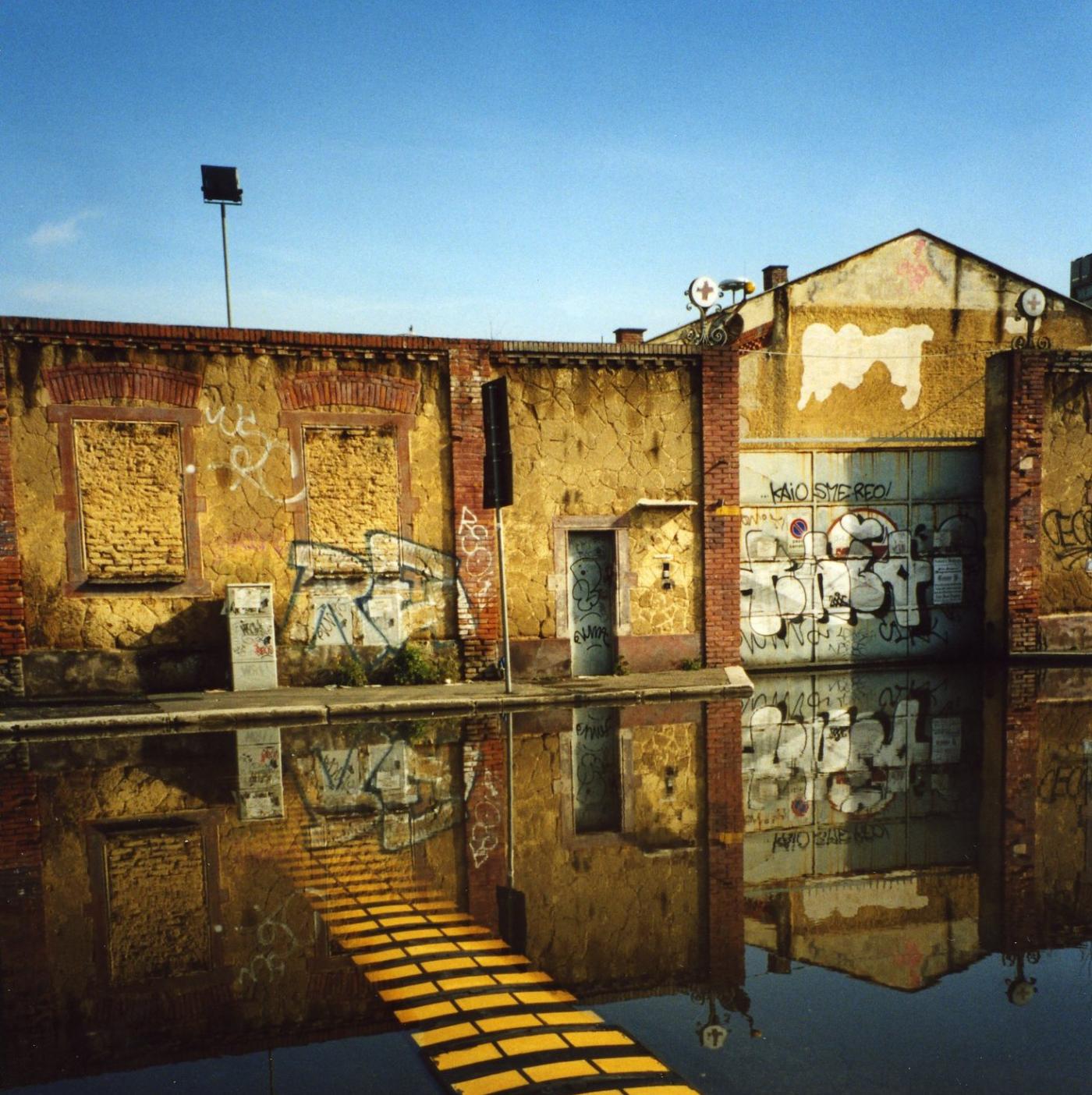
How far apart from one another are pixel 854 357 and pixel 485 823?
1404 centimetres

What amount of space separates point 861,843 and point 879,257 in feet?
48.5

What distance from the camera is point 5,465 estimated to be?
11703mm

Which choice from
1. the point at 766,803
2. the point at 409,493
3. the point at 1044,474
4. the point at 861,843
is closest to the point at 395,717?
the point at 409,493

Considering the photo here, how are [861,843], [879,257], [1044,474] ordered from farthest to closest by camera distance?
[879,257] → [1044,474] → [861,843]

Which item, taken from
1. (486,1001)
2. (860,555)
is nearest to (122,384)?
(486,1001)

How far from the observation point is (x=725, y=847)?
655 centimetres

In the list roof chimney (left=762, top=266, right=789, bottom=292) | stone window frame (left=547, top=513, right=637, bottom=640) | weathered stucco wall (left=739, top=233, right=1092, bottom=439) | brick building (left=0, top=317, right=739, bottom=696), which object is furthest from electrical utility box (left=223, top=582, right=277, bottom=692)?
roof chimney (left=762, top=266, right=789, bottom=292)

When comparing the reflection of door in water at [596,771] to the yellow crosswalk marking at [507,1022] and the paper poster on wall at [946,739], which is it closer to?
the yellow crosswalk marking at [507,1022]

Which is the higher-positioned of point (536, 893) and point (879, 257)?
point (879, 257)

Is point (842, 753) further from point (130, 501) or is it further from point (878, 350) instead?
point (878, 350)

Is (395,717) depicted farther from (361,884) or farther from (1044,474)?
(1044,474)

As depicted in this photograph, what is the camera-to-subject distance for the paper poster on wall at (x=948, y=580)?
1568 centimetres

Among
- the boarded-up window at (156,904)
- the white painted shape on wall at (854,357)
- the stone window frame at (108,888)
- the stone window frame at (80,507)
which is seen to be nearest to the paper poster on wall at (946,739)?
the stone window frame at (108,888)

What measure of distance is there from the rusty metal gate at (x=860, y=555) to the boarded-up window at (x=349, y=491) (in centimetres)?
578
